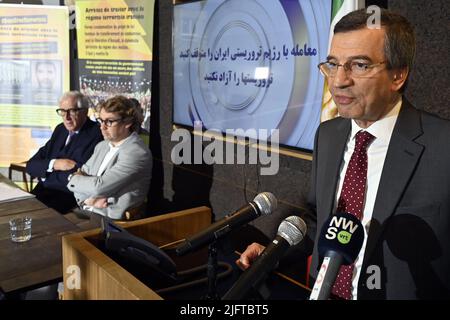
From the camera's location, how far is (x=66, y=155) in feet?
11.2

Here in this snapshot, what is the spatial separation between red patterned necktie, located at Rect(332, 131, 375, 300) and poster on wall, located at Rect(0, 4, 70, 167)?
148 inches

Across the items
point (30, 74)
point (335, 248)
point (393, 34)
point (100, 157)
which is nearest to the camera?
point (335, 248)

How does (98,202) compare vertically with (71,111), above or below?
below

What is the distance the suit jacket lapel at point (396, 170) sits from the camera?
1.14 metres

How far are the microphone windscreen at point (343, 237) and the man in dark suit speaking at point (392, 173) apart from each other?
0.36 metres

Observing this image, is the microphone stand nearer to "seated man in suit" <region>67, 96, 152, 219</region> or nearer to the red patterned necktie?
the red patterned necktie

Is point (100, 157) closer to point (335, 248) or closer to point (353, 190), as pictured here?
point (353, 190)

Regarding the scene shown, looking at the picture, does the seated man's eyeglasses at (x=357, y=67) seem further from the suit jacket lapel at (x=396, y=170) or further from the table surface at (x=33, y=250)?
the table surface at (x=33, y=250)

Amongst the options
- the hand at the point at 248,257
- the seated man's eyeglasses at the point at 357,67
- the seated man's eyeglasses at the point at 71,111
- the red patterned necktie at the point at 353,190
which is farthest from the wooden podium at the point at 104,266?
the seated man's eyeglasses at the point at 71,111

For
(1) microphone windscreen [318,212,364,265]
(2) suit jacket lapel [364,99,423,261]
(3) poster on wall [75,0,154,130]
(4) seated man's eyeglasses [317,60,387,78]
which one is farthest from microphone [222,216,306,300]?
(3) poster on wall [75,0,154,130]

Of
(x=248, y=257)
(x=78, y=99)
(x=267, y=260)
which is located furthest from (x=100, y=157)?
(x=267, y=260)

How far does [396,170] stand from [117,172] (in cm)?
200

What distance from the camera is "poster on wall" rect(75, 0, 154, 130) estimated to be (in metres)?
3.77

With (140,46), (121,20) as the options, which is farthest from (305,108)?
(121,20)
